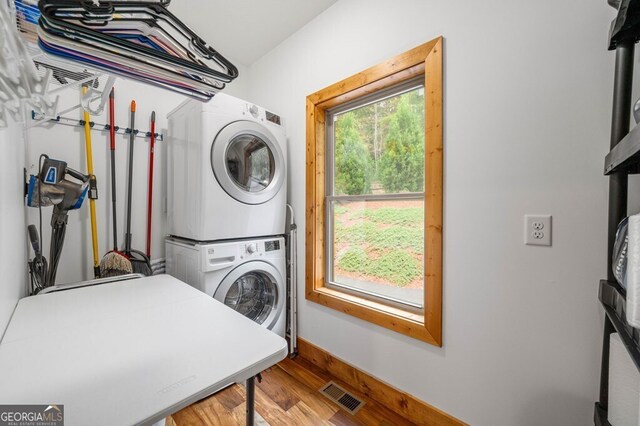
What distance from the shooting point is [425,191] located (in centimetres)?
146

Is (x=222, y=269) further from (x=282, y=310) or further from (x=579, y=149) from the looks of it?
(x=579, y=149)

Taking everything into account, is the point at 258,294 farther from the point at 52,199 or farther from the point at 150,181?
the point at 52,199

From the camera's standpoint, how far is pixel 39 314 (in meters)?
1.00

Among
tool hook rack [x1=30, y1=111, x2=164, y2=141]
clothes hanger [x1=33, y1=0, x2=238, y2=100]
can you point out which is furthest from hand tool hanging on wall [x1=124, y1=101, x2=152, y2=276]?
clothes hanger [x1=33, y1=0, x2=238, y2=100]

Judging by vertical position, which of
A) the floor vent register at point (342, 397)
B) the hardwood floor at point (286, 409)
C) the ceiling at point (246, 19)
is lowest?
the floor vent register at point (342, 397)

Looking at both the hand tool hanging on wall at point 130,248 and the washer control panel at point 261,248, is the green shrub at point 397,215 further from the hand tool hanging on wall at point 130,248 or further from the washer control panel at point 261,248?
the hand tool hanging on wall at point 130,248

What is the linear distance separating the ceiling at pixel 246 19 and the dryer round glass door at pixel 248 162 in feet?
2.94

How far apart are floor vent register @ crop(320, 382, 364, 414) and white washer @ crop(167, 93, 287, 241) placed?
3.86ft

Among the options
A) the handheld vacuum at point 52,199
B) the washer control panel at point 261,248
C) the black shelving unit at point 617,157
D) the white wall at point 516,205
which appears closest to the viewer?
the black shelving unit at point 617,157

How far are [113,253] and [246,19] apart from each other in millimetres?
2056

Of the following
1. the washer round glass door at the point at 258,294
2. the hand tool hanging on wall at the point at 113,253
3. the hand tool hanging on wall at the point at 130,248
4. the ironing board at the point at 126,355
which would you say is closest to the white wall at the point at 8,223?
the ironing board at the point at 126,355

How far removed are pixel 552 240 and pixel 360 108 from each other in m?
1.44

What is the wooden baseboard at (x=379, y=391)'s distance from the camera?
4.64 ft

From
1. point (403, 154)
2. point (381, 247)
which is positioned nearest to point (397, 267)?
point (381, 247)
